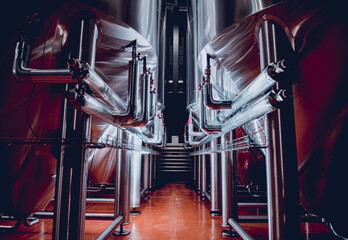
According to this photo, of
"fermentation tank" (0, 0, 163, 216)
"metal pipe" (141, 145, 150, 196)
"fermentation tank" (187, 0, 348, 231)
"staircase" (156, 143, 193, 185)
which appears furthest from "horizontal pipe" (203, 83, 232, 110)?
"staircase" (156, 143, 193, 185)

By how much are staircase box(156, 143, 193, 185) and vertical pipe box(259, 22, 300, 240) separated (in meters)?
5.39

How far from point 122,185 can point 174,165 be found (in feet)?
14.6

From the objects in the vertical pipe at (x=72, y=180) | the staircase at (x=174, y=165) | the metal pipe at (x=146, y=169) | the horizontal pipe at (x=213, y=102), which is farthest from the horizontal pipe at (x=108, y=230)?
the staircase at (x=174, y=165)

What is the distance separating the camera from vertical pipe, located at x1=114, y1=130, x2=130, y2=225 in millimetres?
2066

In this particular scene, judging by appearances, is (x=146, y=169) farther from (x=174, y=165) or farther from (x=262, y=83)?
(x=262, y=83)

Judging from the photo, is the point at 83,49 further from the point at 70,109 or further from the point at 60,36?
the point at 70,109

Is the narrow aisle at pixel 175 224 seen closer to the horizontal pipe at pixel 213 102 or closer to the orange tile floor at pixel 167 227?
the orange tile floor at pixel 167 227

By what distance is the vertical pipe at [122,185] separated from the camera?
2066 millimetres

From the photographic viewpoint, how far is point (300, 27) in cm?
122

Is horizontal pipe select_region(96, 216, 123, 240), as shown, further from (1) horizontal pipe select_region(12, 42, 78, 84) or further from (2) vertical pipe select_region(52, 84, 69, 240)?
(1) horizontal pipe select_region(12, 42, 78, 84)

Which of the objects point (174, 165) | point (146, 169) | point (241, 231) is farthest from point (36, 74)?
point (174, 165)

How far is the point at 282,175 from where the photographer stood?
3.43 ft

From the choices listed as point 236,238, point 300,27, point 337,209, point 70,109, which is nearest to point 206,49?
point 300,27

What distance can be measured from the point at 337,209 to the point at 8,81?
2012 mm
